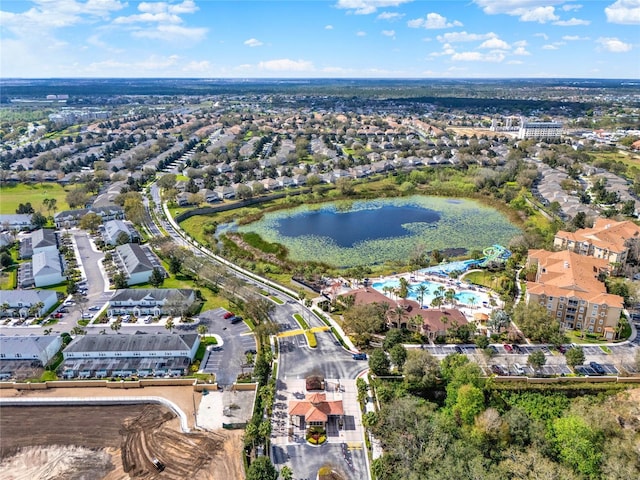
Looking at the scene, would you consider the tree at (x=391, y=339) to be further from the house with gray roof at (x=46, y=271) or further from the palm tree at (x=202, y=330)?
the house with gray roof at (x=46, y=271)

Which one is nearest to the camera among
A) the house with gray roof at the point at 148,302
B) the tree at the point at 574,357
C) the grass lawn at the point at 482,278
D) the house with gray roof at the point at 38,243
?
the tree at the point at 574,357

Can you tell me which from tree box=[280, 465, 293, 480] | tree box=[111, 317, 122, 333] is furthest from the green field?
tree box=[280, 465, 293, 480]

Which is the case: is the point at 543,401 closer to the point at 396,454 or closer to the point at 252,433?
the point at 396,454

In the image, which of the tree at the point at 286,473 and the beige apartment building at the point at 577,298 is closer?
the tree at the point at 286,473

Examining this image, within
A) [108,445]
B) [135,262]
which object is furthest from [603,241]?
[135,262]

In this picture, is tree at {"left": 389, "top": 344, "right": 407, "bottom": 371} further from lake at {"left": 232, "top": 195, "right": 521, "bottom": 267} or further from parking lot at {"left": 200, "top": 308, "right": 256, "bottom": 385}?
lake at {"left": 232, "top": 195, "right": 521, "bottom": 267}

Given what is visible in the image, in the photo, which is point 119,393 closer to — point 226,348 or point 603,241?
point 226,348

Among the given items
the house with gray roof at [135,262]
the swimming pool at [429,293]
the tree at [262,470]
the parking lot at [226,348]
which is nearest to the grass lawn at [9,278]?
the house with gray roof at [135,262]
